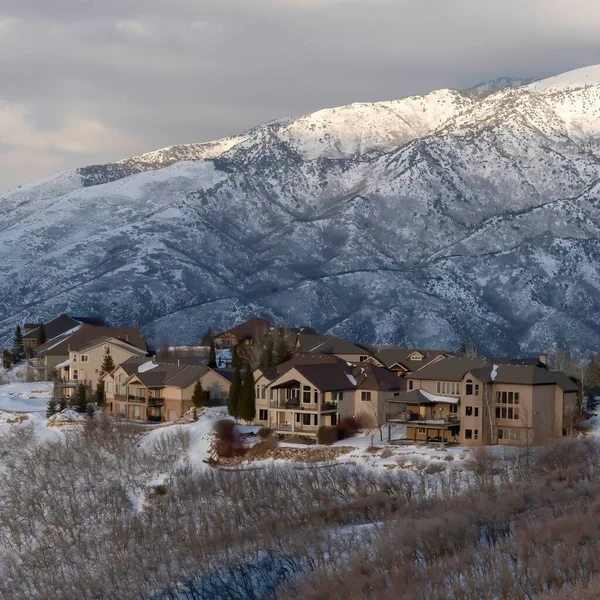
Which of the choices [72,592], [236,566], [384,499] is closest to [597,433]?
[384,499]

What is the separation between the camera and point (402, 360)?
104m

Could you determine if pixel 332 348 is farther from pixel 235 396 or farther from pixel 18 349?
pixel 18 349

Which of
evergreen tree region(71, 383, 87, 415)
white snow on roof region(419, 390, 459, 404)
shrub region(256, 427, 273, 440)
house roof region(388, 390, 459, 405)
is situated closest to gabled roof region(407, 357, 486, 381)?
white snow on roof region(419, 390, 459, 404)

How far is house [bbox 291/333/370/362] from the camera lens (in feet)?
359

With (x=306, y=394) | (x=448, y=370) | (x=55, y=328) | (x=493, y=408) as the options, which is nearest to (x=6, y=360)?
(x=55, y=328)

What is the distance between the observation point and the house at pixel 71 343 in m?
121

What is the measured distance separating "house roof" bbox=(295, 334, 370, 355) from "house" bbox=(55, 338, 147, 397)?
15.4 metres

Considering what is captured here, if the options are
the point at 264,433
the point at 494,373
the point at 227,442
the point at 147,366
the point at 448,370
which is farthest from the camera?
the point at 147,366

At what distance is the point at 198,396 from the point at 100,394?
1217 cm

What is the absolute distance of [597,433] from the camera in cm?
8406

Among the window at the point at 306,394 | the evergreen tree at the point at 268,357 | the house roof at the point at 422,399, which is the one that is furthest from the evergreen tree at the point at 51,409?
the house roof at the point at 422,399

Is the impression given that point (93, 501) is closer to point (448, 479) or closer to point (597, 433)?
point (448, 479)

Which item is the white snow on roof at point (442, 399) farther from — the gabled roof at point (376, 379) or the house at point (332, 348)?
the house at point (332, 348)

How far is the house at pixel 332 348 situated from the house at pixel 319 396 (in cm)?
1712
